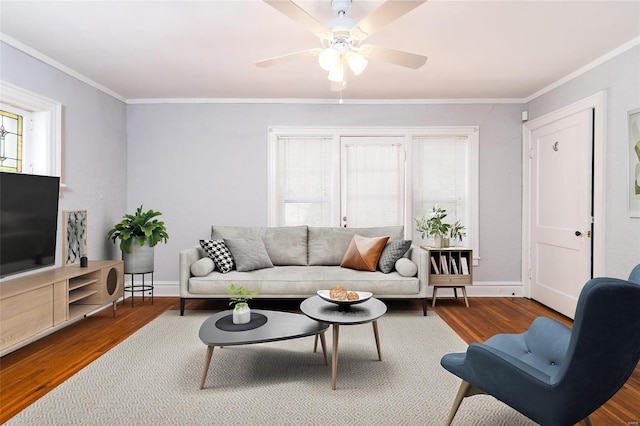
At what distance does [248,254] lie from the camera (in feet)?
14.2

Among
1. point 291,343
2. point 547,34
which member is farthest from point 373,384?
point 547,34

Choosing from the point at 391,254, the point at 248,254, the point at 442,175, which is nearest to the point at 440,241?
the point at 391,254

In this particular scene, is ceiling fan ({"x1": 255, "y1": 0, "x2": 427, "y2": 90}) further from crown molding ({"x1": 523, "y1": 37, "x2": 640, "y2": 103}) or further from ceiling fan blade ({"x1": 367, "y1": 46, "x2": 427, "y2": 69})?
crown molding ({"x1": 523, "y1": 37, "x2": 640, "y2": 103})

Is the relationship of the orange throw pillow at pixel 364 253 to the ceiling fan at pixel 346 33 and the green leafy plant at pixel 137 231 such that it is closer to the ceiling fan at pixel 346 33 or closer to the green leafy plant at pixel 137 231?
the ceiling fan at pixel 346 33

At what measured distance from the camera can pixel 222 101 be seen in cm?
507

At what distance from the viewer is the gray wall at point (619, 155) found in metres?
3.27

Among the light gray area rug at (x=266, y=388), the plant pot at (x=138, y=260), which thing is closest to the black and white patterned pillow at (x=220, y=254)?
the plant pot at (x=138, y=260)

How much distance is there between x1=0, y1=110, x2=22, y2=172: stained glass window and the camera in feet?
10.9

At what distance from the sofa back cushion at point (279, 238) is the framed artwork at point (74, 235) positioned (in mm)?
1340

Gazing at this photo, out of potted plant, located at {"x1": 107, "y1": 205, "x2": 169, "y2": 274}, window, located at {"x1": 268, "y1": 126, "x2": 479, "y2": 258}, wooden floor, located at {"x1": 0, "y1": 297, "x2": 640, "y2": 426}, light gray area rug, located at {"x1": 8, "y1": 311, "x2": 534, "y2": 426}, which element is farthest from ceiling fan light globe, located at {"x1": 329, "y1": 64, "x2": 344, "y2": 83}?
potted plant, located at {"x1": 107, "y1": 205, "x2": 169, "y2": 274}

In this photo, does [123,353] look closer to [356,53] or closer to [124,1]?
[124,1]

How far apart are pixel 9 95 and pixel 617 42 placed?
5.00m

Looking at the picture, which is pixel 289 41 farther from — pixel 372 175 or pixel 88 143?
pixel 88 143

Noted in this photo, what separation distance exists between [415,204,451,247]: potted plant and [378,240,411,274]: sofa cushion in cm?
53
